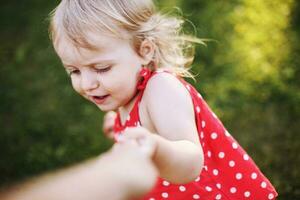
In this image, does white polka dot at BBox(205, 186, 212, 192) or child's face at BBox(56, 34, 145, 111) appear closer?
child's face at BBox(56, 34, 145, 111)

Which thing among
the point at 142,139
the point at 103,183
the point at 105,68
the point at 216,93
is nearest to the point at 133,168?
the point at 103,183

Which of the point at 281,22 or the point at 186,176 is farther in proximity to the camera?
the point at 281,22

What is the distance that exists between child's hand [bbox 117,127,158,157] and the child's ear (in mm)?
825

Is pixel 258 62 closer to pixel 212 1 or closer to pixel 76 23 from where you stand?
pixel 212 1

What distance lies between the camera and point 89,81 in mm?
1777

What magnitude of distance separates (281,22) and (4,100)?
7.10 feet

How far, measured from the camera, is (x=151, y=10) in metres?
1.97

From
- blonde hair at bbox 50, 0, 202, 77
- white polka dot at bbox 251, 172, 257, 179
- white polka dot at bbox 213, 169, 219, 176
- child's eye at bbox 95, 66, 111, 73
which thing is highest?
blonde hair at bbox 50, 0, 202, 77

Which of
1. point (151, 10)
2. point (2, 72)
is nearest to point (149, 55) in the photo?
point (151, 10)

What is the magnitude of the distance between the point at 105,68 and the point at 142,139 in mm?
742

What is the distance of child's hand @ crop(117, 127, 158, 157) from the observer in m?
1.01

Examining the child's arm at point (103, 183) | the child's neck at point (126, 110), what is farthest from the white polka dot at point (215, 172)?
the child's arm at point (103, 183)

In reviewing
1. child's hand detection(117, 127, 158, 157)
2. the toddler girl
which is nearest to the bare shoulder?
the toddler girl

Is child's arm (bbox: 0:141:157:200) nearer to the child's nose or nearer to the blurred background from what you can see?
the child's nose
